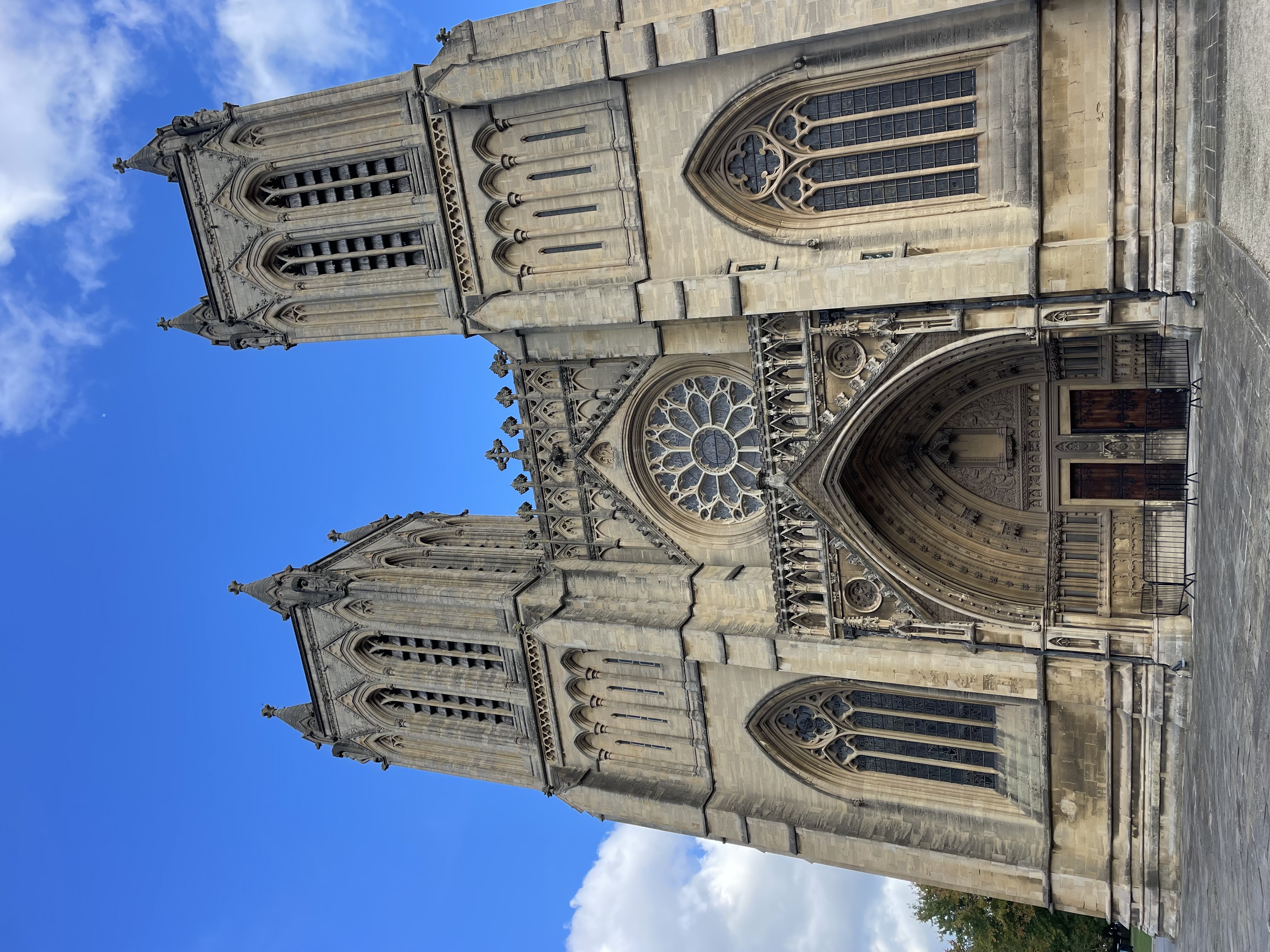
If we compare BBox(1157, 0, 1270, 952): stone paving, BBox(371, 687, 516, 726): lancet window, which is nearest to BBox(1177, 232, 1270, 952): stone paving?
BBox(1157, 0, 1270, 952): stone paving

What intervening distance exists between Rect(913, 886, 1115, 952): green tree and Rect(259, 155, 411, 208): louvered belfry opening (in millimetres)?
26082

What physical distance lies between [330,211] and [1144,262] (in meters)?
15.7

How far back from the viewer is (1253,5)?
358 inches

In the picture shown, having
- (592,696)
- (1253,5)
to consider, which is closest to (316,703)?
(592,696)

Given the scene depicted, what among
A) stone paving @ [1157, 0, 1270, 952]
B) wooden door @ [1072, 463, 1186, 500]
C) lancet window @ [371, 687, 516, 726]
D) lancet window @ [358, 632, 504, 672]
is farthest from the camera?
lancet window @ [371, 687, 516, 726]

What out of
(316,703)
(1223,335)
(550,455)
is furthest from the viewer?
(316,703)

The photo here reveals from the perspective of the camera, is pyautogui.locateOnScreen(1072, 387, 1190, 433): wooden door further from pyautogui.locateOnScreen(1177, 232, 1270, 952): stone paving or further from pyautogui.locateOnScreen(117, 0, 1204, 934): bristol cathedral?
pyautogui.locateOnScreen(1177, 232, 1270, 952): stone paving

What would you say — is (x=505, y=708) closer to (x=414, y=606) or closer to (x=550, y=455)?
(x=414, y=606)

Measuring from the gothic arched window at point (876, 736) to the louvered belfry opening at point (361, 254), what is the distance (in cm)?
1217

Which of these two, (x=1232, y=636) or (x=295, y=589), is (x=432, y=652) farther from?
(x=1232, y=636)

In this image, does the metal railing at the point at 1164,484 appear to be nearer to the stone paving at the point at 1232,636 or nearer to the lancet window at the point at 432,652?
the stone paving at the point at 1232,636

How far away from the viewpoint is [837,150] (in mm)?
16469

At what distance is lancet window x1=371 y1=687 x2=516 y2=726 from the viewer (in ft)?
77.3

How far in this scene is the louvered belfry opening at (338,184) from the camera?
19.3m
